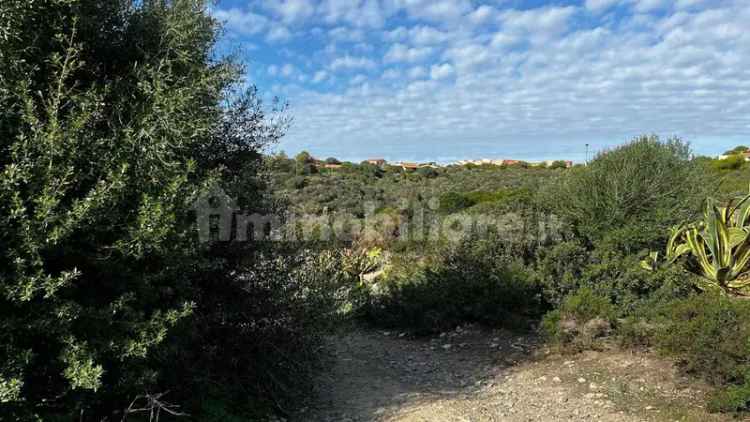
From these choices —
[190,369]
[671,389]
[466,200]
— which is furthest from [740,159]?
[190,369]

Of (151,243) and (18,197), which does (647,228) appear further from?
(18,197)

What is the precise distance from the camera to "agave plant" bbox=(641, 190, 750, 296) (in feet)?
22.1

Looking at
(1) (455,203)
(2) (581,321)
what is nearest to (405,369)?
(2) (581,321)

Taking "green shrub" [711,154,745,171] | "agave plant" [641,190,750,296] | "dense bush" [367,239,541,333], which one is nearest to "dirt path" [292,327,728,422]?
"dense bush" [367,239,541,333]

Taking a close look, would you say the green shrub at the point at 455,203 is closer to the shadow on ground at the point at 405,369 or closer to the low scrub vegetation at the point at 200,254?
the low scrub vegetation at the point at 200,254

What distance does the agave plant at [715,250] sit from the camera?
6.75m

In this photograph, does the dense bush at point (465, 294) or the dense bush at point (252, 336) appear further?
the dense bush at point (465, 294)

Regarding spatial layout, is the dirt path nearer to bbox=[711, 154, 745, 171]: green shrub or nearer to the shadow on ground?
the shadow on ground

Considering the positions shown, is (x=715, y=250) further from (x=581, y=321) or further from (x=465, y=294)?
(x=465, y=294)

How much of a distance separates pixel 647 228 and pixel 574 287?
1.23 metres

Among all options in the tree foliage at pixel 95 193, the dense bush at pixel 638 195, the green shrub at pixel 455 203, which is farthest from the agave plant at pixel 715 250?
the green shrub at pixel 455 203

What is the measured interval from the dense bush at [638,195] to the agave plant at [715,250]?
309 mm

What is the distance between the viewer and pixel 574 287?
7.39 m

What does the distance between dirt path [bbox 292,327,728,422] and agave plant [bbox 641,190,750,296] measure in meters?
1.71
